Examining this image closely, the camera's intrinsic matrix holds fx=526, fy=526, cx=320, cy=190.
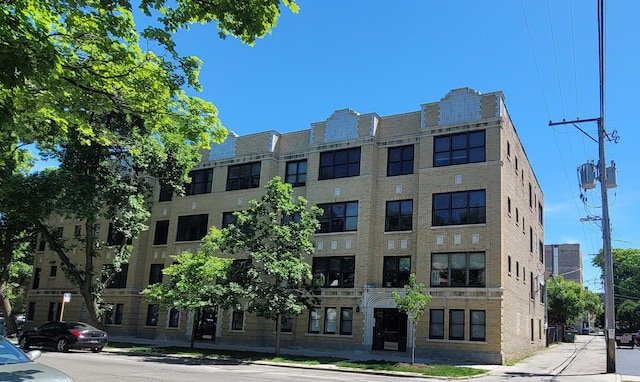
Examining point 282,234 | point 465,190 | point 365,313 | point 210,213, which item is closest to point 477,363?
point 365,313

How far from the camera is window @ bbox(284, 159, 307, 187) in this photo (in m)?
32.4

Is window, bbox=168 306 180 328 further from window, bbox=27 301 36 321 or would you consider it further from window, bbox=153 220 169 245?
window, bbox=27 301 36 321

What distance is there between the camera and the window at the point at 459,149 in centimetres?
2669

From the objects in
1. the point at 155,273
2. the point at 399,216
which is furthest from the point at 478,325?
the point at 155,273

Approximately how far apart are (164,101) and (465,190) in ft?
65.7

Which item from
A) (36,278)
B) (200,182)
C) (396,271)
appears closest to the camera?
(396,271)

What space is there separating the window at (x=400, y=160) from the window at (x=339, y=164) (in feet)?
5.98

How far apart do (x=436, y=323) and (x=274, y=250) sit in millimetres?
8686

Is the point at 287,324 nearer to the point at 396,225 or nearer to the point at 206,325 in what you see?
the point at 206,325

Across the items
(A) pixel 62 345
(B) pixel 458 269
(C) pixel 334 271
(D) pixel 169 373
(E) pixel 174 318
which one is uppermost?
(B) pixel 458 269

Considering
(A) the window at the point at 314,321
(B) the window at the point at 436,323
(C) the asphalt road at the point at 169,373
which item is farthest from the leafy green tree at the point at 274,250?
(B) the window at the point at 436,323

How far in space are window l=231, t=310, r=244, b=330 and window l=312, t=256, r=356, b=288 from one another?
5.56 m

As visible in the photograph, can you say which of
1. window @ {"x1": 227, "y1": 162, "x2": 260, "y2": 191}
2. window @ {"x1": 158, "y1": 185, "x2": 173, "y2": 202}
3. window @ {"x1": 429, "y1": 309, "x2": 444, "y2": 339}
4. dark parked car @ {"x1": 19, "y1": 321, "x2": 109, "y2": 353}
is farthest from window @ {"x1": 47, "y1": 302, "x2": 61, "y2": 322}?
window @ {"x1": 429, "y1": 309, "x2": 444, "y2": 339}

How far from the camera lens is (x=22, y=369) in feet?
25.7
